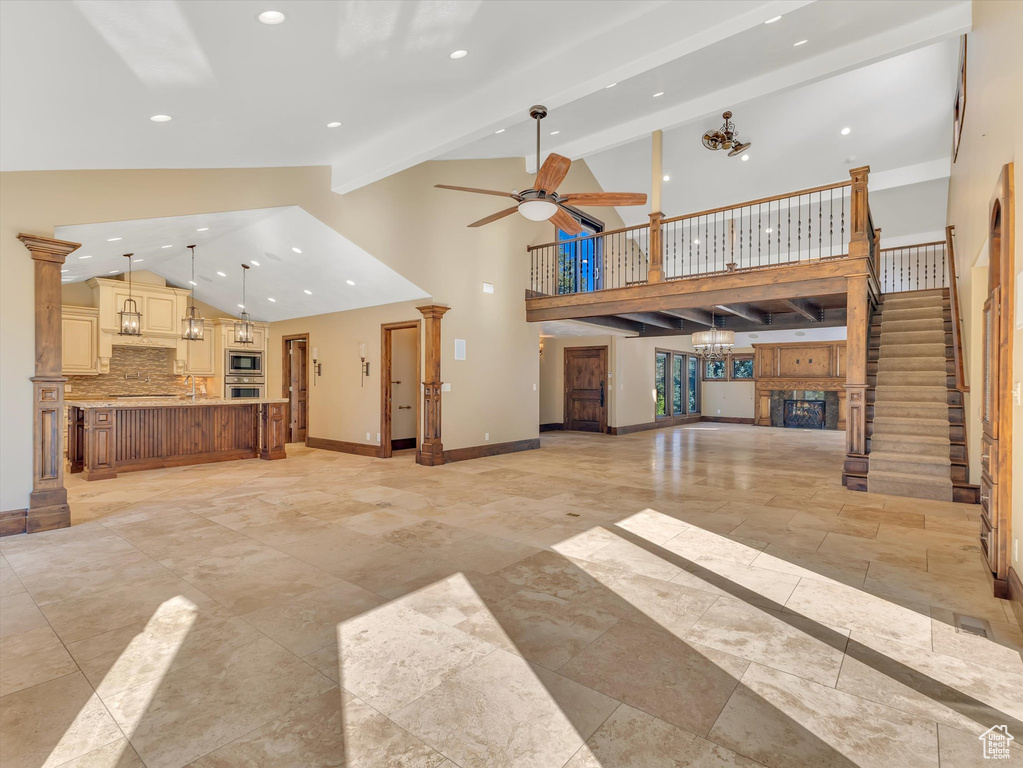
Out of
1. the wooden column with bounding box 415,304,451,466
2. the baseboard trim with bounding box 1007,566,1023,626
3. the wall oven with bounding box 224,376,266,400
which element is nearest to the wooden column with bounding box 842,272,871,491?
the baseboard trim with bounding box 1007,566,1023,626

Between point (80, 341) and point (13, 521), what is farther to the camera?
point (80, 341)

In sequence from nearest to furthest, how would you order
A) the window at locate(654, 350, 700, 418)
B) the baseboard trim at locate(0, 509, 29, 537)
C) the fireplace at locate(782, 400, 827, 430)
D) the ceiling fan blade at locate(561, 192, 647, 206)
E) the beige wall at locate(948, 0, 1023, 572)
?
the beige wall at locate(948, 0, 1023, 572), the baseboard trim at locate(0, 509, 29, 537), the ceiling fan blade at locate(561, 192, 647, 206), the fireplace at locate(782, 400, 827, 430), the window at locate(654, 350, 700, 418)

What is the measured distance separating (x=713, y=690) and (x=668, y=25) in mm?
4544

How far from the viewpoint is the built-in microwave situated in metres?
10.5

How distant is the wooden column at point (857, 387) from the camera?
19.0ft

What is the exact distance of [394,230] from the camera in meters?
7.11

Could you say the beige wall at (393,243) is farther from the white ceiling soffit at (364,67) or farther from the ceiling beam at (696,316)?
the ceiling beam at (696,316)

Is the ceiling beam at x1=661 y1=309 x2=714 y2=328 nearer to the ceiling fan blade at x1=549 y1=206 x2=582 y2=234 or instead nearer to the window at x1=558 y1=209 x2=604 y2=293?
the window at x1=558 y1=209 x2=604 y2=293

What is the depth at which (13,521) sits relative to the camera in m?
4.13

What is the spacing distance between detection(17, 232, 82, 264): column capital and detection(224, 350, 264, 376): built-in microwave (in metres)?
6.53

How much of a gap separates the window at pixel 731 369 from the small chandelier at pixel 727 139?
637cm

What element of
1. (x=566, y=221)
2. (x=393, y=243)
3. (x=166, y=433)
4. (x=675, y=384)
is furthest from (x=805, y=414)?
(x=166, y=433)

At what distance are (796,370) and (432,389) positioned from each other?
10.8 meters

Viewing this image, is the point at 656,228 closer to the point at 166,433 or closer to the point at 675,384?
the point at 166,433
